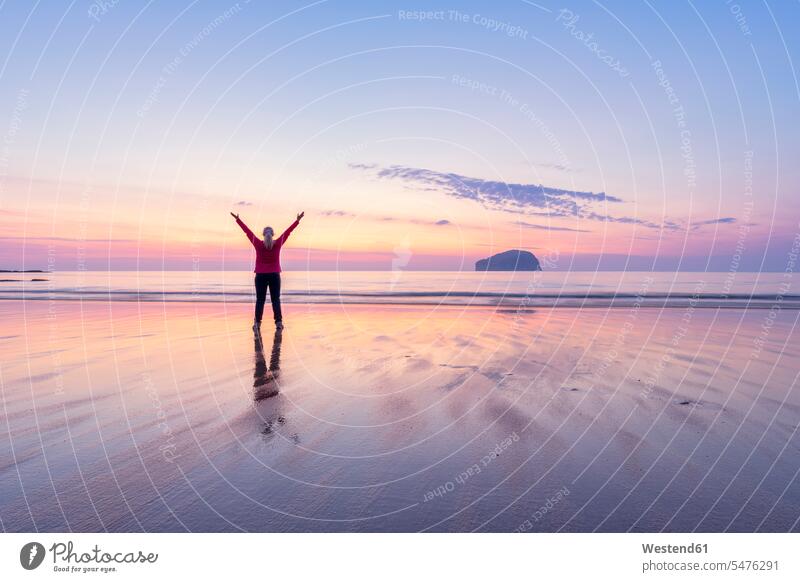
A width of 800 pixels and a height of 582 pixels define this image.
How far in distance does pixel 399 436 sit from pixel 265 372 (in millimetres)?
4324

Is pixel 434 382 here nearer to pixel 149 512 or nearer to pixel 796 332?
pixel 149 512

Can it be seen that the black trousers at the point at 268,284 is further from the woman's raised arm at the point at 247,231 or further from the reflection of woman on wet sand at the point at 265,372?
the reflection of woman on wet sand at the point at 265,372

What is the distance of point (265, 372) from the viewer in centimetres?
973

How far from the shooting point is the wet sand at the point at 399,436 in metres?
4.36

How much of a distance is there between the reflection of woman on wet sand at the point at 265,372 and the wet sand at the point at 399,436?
0.21ft

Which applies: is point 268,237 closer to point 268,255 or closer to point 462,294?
point 268,255

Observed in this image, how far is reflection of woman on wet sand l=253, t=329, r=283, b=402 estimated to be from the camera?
8.20 meters

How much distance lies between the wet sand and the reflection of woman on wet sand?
0.06 meters

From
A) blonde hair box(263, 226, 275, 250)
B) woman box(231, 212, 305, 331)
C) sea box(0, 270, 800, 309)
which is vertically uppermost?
blonde hair box(263, 226, 275, 250)

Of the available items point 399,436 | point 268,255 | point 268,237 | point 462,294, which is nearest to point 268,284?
point 268,255

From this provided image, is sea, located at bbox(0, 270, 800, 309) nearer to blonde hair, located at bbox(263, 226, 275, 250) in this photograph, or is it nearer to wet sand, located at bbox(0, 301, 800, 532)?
blonde hair, located at bbox(263, 226, 275, 250)

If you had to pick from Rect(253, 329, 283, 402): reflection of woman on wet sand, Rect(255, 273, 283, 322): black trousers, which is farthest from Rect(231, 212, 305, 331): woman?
Rect(253, 329, 283, 402): reflection of woman on wet sand

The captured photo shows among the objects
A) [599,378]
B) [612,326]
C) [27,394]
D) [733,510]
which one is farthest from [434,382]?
[612,326]

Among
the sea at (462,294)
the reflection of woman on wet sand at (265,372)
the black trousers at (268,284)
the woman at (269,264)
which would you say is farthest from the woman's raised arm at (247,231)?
the sea at (462,294)
